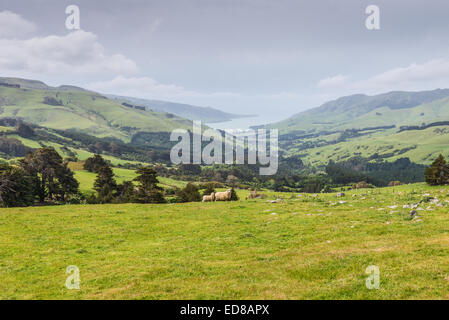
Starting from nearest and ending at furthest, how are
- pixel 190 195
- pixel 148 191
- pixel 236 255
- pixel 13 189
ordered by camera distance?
pixel 236 255, pixel 13 189, pixel 148 191, pixel 190 195

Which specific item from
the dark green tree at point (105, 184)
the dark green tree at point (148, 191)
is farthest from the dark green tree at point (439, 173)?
the dark green tree at point (105, 184)

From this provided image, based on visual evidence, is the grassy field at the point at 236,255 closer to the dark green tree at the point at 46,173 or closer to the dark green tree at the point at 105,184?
the dark green tree at the point at 105,184

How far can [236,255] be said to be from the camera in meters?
→ 17.6

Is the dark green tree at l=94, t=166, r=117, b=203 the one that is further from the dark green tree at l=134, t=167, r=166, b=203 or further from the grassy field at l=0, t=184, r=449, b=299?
the grassy field at l=0, t=184, r=449, b=299

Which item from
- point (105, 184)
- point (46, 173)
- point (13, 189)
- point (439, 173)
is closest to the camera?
point (13, 189)

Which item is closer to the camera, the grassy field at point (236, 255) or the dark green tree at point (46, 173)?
the grassy field at point (236, 255)

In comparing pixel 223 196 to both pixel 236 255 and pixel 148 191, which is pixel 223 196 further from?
pixel 236 255

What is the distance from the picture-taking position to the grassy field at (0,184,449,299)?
1216 centimetres

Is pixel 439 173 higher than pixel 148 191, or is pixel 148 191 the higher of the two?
pixel 439 173

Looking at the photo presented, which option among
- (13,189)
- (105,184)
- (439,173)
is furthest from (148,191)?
(439,173)

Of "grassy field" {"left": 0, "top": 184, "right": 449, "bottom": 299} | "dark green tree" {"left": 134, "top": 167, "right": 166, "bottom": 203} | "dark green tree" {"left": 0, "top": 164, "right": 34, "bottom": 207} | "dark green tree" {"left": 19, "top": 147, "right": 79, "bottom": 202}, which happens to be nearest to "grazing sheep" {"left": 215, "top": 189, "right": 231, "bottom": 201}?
"dark green tree" {"left": 134, "top": 167, "right": 166, "bottom": 203}

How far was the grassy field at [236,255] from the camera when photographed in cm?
1216

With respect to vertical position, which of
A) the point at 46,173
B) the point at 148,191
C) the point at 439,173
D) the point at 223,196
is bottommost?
the point at 223,196

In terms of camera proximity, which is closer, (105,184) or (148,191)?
(148,191)
